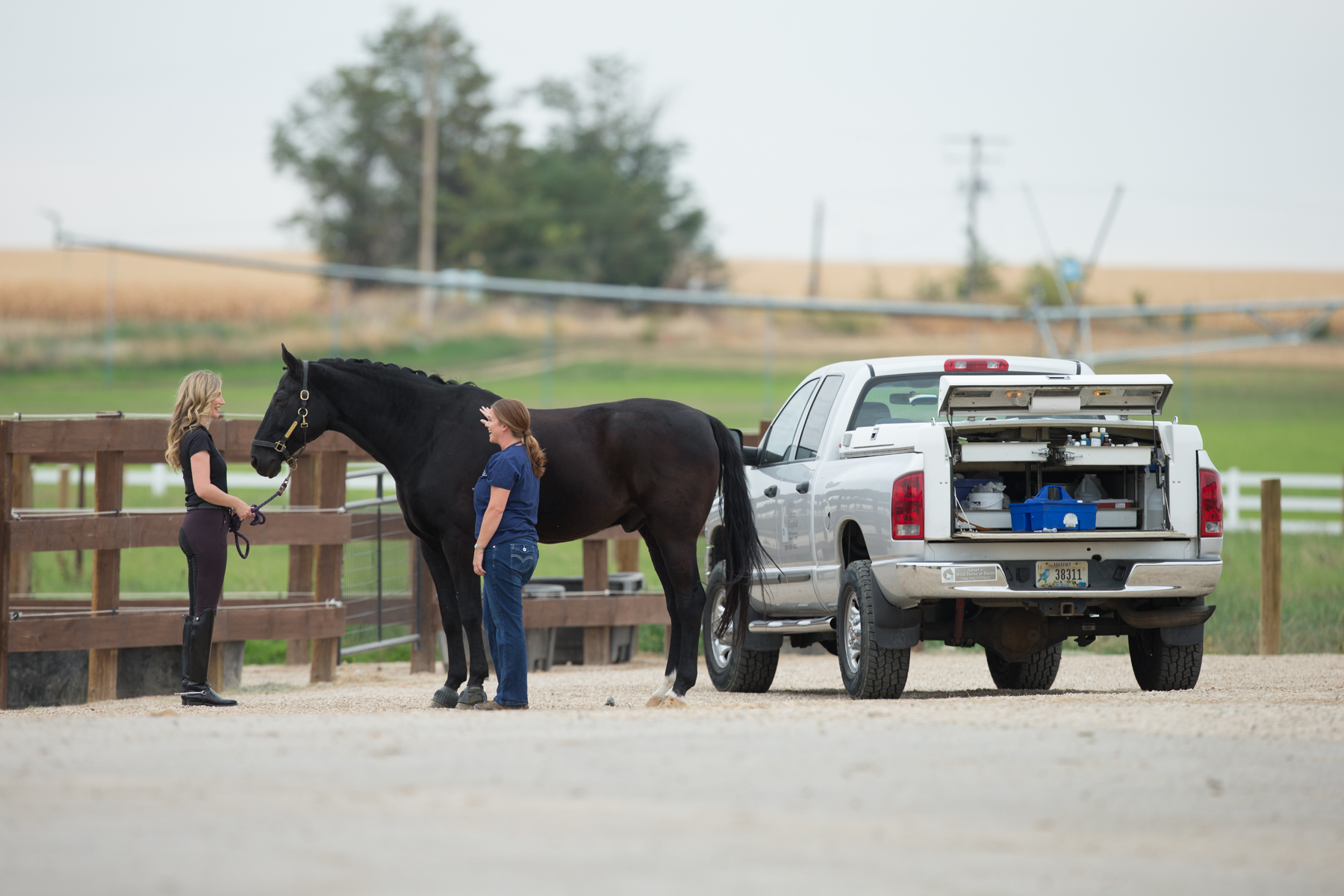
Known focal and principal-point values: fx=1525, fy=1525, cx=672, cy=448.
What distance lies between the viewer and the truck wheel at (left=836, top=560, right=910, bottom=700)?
8.23 meters

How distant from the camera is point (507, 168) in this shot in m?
58.8

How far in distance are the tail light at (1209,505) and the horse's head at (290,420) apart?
4.99m

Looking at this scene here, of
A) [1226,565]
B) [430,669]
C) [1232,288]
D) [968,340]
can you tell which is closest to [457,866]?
[430,669]

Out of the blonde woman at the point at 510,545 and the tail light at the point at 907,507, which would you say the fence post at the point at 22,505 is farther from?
the tail light at the point at 907,507

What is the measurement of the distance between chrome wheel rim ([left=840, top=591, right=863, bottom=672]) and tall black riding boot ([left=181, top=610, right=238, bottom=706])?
11.4 ft

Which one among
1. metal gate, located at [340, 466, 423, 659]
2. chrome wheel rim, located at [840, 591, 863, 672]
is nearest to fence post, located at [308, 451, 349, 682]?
metal gate, located at [340, 466, 423, 659]

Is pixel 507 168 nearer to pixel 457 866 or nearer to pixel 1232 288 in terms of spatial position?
pixel 1232 288

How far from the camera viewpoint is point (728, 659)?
10.5 m

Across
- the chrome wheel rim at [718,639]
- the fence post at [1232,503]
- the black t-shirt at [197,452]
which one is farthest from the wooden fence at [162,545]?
the fence post at [1232,503]

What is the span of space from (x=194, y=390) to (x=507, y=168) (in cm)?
5154

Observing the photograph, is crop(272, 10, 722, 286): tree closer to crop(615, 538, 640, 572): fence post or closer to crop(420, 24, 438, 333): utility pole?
crop(420, 24, 438, 333): utility pole

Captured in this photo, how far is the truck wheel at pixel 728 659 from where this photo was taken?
1015cm

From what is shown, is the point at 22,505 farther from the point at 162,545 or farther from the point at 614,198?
the point at 614,198

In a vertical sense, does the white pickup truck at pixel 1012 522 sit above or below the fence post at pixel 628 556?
above
